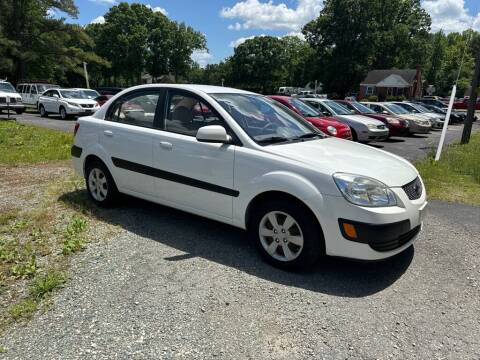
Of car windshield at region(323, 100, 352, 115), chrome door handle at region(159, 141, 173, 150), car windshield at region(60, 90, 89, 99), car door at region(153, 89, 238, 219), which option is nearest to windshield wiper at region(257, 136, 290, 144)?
car door at region(153, 89, 238, 219)

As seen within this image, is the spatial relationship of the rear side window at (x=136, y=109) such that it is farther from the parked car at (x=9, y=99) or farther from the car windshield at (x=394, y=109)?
the parked car at (x=9, y=99)

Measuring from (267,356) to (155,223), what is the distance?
107 inches

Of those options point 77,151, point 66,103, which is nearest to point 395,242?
point 77,151

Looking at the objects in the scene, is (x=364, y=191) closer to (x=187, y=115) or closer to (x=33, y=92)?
(x=187, y=115)

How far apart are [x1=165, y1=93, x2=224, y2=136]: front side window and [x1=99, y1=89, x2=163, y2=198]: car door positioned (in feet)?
0.81

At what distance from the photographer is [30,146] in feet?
34.3

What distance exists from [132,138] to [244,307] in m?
2.59

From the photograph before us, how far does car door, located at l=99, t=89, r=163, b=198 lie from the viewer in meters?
4.77

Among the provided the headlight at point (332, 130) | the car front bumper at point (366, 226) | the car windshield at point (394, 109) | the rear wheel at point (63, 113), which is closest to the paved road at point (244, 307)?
the car front bumper at point (366, 226)

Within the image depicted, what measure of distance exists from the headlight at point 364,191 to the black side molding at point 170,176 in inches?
41.4

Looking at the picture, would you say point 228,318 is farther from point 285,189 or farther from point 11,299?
point 11,299

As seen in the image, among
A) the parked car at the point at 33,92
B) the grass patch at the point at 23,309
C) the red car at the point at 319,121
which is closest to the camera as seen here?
the grass patch at the point at 23,309

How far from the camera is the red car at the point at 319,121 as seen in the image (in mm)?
10586

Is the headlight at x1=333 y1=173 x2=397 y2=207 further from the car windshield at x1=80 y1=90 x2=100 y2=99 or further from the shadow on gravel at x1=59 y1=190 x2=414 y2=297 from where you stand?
the car windshield at x1=80 y1=90 x2=100 y2=99
